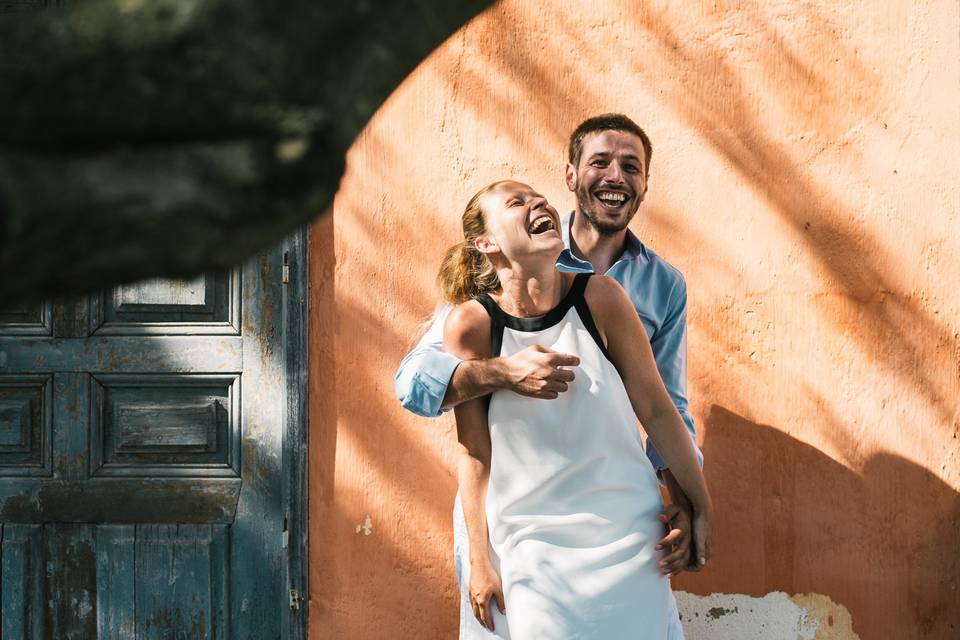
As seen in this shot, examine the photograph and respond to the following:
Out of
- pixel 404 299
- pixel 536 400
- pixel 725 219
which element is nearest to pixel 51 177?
pixel 536 400

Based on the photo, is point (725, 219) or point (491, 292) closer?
point (491, 292)

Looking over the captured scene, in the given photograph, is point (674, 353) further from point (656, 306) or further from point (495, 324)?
point (495, 324)

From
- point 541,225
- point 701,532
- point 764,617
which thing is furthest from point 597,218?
point 764,617

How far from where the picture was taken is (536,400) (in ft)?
8.71

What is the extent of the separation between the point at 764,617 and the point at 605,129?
1.77m

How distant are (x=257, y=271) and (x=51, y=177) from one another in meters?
2.46

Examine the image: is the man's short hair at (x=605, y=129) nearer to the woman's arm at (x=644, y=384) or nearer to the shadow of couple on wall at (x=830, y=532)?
the woman's arm at (x=644, y=384)

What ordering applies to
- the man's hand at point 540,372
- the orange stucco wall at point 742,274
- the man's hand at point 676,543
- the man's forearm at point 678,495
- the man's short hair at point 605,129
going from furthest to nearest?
the orange stucco wall at point 742,274 → the man's short hair at point 605,129 → the man's forearm at point 678,495 → the man's hand at point 676,543 → the man's hand at point 540,372

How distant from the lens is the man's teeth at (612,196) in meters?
3.14

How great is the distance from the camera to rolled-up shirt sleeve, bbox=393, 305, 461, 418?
2.70 meters

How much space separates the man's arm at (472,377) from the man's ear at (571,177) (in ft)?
2.60

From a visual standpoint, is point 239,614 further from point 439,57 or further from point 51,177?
point 51,177

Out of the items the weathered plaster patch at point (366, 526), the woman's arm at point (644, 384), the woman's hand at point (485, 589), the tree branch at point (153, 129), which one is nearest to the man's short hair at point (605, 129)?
the woman's arm at point (644, 384)

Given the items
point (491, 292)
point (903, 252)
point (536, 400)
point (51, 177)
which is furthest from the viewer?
point (903, 252)
